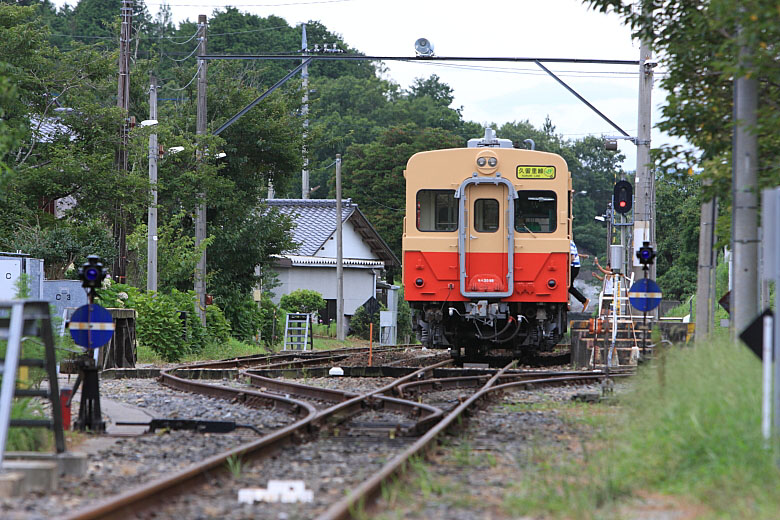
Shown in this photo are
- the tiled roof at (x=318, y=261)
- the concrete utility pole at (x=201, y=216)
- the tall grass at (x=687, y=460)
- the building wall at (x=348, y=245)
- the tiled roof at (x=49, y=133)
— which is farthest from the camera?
the building wall at (x=348, y=245)

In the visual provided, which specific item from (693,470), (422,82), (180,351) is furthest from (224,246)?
(422,82)

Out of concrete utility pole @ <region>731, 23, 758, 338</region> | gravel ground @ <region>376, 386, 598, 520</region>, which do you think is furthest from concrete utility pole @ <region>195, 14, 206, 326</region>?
concrete utility pole @ <region>731, 23, 758, 338</region>

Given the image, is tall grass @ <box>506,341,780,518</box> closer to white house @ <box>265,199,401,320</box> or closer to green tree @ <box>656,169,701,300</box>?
green tree @ <box>656,169,701,300</box>

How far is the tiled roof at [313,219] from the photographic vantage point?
5041 centimetres

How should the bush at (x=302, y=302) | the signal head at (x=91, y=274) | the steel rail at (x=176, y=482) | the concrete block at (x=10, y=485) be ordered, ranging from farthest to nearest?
the bush at (x=302, y=302)
the signal head at (x=91, y=274)
the concrete block at (x=10, y=485)
the steel rail at (x=176, y=482)

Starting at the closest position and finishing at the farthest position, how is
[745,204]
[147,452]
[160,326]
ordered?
[147,452] → [745,204] → [160,326]

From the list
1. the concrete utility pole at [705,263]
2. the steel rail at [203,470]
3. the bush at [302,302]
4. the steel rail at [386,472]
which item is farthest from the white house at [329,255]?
the steel rail at [386,472]

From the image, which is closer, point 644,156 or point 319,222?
point 644,156

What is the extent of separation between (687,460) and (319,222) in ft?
149

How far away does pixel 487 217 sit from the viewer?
17984mm

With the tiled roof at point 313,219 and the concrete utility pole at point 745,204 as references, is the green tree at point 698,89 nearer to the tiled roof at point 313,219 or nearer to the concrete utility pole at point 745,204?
the concrete utility pole at point 745,204

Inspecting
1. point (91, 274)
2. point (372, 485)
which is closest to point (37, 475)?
point (372, 485)

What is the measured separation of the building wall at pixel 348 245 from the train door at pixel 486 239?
107ft

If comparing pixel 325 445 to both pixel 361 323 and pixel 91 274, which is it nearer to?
pixel 91 274
